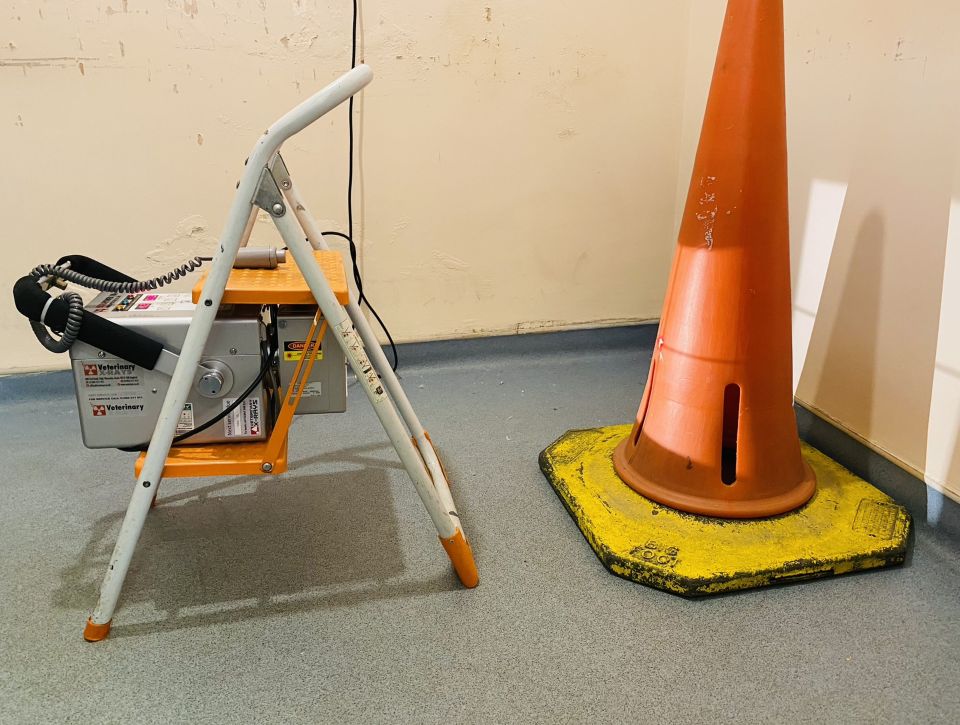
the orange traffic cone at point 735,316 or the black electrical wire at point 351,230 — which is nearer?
the orange traffic cone at point 735,316

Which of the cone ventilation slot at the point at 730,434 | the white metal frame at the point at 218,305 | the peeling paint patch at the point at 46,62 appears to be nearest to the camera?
the white metal frame at the point at 218,305

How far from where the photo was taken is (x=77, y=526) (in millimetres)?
1568

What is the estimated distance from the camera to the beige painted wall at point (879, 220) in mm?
1474

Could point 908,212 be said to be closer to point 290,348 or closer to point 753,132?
point 753,132

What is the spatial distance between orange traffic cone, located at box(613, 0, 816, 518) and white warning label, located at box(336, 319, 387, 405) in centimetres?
69

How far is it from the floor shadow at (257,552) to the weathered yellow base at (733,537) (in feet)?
1.18

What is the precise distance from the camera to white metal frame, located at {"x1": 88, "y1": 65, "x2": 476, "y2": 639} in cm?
108

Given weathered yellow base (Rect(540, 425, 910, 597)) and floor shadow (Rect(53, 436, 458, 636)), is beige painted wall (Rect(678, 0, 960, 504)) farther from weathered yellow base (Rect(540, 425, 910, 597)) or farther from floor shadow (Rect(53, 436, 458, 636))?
floor shadow (Rect(53, 436, 458, 636))

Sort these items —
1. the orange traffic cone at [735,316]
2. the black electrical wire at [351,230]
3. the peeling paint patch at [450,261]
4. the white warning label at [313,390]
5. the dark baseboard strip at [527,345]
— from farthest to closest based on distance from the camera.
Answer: the dark baseboard strip at [527,345]
the peeling paint patch at [450,261]
the black electrical wire at [351,230]
the orange traffic cone at [735,316]
the white warning label at [313,390]

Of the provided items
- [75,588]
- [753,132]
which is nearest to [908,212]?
[753,132]

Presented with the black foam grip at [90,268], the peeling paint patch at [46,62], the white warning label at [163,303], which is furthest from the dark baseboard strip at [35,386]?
the white warning label at [163,303]

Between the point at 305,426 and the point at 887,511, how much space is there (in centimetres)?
149

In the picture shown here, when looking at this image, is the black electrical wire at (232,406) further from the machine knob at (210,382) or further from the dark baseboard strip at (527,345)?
the dark baseboard strip at (527,345)

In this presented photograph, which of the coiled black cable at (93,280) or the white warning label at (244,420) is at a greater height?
the coiled black cable at (93,280)
